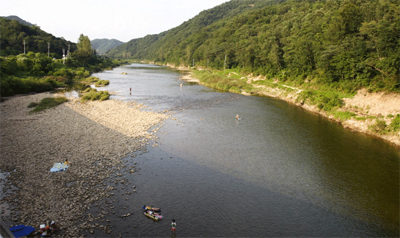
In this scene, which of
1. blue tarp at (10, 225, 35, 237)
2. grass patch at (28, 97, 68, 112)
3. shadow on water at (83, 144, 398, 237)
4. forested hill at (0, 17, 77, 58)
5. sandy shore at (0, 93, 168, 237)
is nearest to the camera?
blue tarp at (10, 225, 35, 237)

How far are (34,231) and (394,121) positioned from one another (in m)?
36.2

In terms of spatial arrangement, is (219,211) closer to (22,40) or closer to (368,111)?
(368,111)

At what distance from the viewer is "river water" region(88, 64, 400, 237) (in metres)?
14.2

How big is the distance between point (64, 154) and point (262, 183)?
692 inches

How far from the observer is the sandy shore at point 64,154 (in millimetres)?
14047

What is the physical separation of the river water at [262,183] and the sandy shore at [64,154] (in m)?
1.90

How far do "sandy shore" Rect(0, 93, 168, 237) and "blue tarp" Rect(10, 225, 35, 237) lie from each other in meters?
0.58

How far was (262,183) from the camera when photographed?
1889cm

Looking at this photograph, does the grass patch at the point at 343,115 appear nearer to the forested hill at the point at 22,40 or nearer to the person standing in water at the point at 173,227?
the person standing in water at the point at 173,227

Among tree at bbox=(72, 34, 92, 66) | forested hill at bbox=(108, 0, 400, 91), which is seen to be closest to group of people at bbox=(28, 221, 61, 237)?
forested hill at bbox=(108, 0, 400, 91)

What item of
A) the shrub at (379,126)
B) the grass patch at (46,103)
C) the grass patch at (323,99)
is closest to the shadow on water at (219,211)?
the shrub at (379,126)

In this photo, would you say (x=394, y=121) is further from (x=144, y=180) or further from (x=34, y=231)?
(x=34, y=231)

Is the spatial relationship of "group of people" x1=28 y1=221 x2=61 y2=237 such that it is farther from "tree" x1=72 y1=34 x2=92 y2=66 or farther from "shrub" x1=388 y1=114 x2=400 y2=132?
"tree" x1=72 y1=34 x2=92 y2=66

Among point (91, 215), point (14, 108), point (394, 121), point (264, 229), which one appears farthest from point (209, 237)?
point (14, 108)
